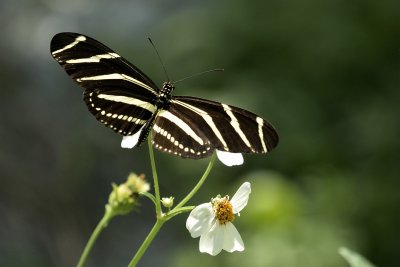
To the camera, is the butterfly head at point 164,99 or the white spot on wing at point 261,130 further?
the butterfly head at point 164,99

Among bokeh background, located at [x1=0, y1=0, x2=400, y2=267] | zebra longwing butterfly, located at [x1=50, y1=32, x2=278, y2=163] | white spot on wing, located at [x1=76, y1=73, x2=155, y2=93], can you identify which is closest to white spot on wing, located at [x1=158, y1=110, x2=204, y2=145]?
zebra longwing butterfly, located at [x1=50, y1=32, x2=278, y2=163]

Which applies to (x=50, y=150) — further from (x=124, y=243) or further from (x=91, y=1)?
(x=91, y=1)

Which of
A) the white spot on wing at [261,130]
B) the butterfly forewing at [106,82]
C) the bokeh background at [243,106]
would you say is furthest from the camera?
the bokeh background at [243,106]

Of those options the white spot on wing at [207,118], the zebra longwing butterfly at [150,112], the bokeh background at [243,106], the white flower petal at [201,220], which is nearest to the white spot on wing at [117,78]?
the zebra longwing butterfly at [150,112]

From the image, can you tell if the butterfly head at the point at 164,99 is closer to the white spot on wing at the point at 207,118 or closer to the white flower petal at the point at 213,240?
the white spot on wing at the point at 207,118

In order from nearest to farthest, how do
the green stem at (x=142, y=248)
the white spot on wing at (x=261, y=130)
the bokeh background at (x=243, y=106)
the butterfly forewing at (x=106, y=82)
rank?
1. the green stem at (x=142, y=248)
2. the white spot on wing at (x=261, y=130)
3. the butterfly forewing at (x=106, y=82)
4. the bokeh background at (x=243, y=106)
